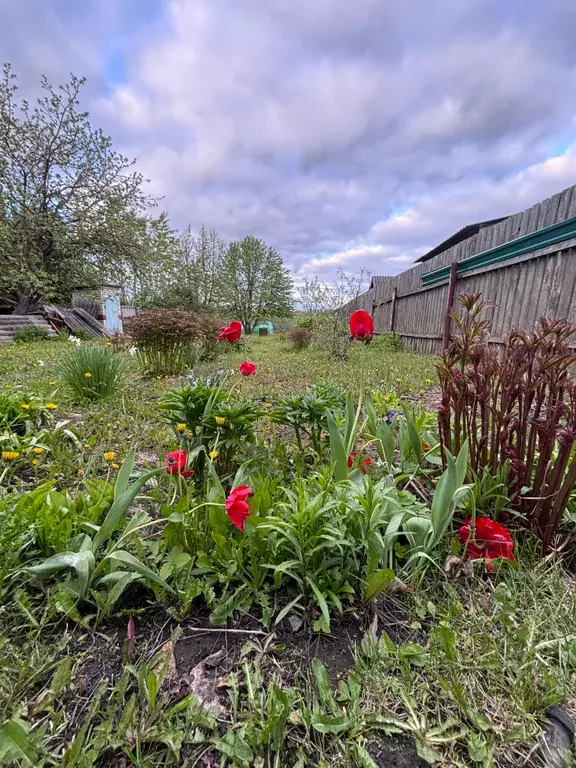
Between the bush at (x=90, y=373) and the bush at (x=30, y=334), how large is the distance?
7.80 metres

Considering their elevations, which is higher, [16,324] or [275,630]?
[16,324]

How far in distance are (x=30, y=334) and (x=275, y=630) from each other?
11.5m

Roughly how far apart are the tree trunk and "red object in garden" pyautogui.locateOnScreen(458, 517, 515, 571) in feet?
45.1

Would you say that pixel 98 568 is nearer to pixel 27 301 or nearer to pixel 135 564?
pixel 135 564

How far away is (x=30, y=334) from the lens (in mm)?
9805

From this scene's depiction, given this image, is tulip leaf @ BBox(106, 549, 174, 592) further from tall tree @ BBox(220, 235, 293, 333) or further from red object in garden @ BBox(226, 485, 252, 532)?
tall tree @ BBox(220, 235, 293, 333)

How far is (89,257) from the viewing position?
12359 mm

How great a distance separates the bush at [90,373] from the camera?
323 centimetres

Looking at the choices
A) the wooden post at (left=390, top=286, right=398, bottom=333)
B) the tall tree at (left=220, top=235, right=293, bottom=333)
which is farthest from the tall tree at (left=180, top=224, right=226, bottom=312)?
the wooden post at (left=390, top=286, right=398, bottom=333)

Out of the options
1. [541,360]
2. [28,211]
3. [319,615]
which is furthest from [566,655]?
[28,211]

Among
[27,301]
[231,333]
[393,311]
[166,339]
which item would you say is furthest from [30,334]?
[231,333]

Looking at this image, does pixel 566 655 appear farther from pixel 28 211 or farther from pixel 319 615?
pixel 28 211

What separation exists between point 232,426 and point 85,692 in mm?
940

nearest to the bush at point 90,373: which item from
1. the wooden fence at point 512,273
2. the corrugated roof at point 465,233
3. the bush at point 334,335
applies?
the wooden fence at point 512,273
